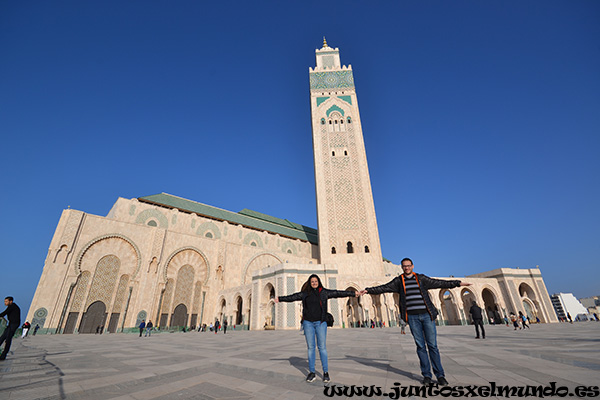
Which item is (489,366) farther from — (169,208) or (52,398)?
(169,208)

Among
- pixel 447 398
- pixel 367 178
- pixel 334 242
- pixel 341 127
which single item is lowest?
pixel 447 398

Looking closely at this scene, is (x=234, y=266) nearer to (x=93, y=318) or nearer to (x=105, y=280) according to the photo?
(x=105, y=280)

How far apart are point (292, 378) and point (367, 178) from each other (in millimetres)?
24845

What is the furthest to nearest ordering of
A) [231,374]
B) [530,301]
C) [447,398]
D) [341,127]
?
1. [341,127]
2. [530,301]
3. [231,374]
4. [447,398]

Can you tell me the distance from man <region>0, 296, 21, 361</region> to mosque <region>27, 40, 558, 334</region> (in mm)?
14966

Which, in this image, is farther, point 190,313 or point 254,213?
point 254,213

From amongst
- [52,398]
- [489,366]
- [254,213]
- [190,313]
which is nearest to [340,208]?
[254,213]

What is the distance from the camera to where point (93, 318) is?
18.1 metres

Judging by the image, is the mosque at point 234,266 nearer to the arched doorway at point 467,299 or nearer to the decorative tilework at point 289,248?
the arched doorway at point 467,299

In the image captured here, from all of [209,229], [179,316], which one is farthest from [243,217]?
[179,316]

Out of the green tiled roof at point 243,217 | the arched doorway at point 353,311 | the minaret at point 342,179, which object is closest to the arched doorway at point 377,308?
the arched doorway at point 353,311

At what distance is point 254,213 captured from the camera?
3516 centimetres

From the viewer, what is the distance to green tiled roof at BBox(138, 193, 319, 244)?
85.7ft

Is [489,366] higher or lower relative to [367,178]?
lower
